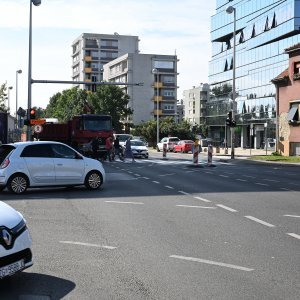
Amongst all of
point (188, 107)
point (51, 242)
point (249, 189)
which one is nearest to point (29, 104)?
point (249, 189)

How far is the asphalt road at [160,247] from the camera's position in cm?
596

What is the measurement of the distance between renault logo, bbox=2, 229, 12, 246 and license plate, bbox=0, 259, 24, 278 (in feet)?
0.76

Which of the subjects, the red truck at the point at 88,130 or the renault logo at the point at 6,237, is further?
the red truck at the point at 88,130

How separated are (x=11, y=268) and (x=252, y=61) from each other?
246 feet

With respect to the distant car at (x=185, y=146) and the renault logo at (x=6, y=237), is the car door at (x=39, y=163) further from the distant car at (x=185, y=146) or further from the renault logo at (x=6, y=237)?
the distant car at (x=185, y=146)

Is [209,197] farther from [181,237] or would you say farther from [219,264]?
[219,264]

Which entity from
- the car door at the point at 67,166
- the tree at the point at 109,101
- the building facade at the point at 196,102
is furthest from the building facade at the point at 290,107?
the building facade at the point at 196,102

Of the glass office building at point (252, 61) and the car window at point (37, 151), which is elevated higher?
the glass office building at point (252, 61)

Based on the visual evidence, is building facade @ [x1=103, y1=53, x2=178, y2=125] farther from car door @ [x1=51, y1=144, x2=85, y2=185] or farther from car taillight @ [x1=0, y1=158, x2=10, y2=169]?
car taillight @ [x1=0, y1=158, x2=10, y2=169]

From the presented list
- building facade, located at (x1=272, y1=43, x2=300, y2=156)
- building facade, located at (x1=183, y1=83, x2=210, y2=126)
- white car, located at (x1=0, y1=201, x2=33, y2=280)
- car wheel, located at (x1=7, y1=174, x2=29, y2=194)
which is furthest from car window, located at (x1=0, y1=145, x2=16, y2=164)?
building facade, located at (x1=183, y1=83, x2=210, y2=126)

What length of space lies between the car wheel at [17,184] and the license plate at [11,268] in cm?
1045

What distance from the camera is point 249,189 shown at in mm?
17578

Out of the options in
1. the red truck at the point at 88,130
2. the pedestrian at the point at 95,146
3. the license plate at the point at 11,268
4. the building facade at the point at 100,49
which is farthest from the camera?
the building facade at the point at 100,49

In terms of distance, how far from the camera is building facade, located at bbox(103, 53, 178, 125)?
118m
